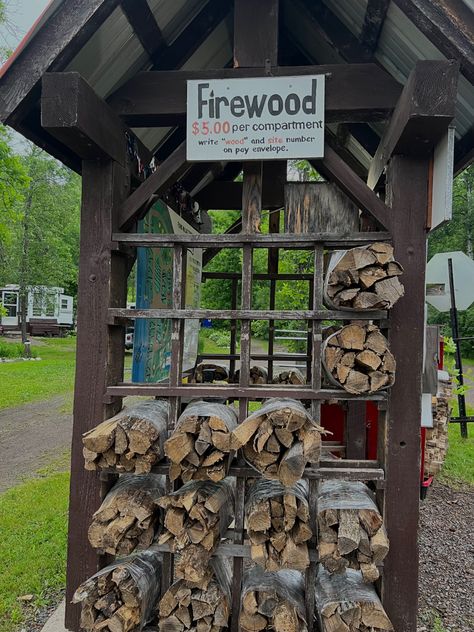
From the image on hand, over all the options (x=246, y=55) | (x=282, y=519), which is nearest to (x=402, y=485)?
(x=282, y=519)

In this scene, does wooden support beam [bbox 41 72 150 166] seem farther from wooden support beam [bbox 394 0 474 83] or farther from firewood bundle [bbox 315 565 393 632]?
firewood bundle [bbox 315 565 393 632]

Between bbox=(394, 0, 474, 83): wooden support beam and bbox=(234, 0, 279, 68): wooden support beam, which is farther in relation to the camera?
bbox=(234, 0, 279, 68): wooden support beam

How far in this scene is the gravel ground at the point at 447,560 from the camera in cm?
306

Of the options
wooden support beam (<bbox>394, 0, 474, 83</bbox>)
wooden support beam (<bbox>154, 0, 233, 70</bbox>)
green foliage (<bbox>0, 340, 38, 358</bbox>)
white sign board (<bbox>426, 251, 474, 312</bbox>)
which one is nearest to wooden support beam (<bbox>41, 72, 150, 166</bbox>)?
wooden support beam (<bbox>154, 0, 233, 70</bbox>)

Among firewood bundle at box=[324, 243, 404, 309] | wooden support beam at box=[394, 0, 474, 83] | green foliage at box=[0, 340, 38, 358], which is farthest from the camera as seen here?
green foliage at box=[0, 340, 38, 358]

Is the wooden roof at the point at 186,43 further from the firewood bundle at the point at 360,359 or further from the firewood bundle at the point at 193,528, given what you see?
the firewood bundle at the point at 193,528

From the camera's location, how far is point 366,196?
2.61 metres

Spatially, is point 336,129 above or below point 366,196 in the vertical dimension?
above

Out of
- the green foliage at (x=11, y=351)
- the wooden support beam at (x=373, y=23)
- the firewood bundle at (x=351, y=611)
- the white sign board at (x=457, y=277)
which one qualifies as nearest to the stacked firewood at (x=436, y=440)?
the white sign board at (x=457, y=277)

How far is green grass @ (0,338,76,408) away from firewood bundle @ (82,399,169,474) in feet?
27.9

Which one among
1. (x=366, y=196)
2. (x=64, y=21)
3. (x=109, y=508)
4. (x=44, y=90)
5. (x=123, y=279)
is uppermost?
(x=64, y=21)

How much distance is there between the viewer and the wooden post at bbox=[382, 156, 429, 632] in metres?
2.52

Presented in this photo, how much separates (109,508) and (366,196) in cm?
225

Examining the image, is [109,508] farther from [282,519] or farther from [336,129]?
[336,129]
